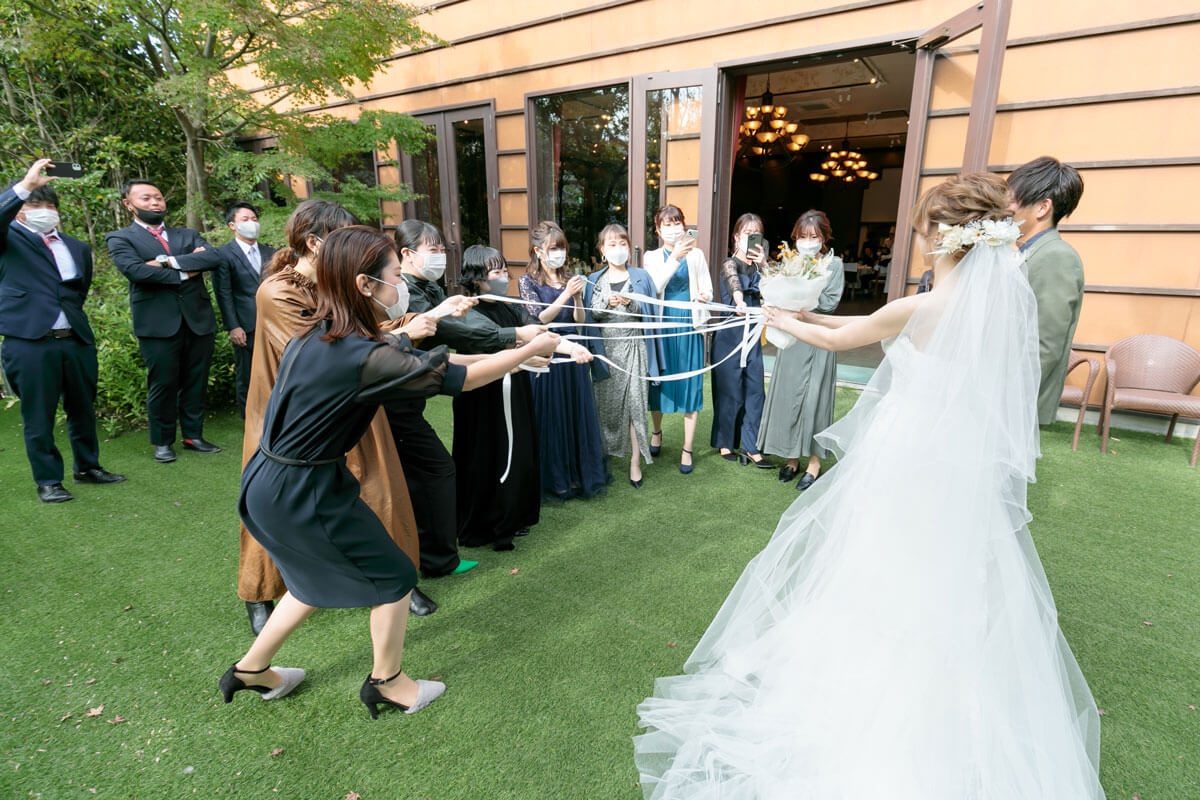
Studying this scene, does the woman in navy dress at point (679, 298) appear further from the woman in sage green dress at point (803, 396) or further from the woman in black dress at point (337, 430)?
the woman in black dress at point (337, 430)

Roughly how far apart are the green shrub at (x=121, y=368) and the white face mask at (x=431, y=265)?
3622 mm

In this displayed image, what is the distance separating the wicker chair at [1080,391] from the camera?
465cm

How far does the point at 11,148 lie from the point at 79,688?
842cm

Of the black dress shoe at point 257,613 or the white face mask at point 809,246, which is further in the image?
the white face mask at point 809,246

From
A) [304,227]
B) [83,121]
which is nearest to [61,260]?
[304,227]

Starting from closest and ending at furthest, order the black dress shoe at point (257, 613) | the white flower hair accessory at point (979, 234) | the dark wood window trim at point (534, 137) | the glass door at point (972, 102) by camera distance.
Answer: the white flower hair accessory at point (979, 234) < the black dress shoe at point (257, 613) < the glass door at point (972, 102) < the dark wood window trim at point (534, 137)

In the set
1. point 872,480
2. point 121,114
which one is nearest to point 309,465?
point 872,480

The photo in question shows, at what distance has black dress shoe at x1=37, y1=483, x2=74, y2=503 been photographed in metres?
3.75

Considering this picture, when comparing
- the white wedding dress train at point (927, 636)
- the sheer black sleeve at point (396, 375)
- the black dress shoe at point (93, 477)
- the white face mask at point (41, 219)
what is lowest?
the black dress shoe at point (93, 477)

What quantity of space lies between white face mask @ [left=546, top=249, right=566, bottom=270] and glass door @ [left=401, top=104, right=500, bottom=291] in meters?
5.02

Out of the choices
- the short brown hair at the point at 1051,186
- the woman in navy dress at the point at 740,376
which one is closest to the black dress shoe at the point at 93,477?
the woman in navy dress at the point at 740,376

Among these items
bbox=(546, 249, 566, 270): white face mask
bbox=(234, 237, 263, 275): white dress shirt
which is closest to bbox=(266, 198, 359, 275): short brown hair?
bbox=(546, 249, 566, 270): white face mask

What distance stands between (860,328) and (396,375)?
5.24 ft

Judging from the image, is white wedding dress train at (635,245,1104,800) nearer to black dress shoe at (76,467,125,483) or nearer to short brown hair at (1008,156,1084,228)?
short brown hair at (1008,156,1084,228)
